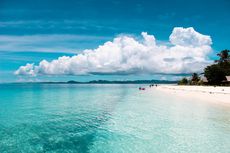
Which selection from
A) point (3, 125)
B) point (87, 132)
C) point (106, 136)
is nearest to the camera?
point (106, 136)

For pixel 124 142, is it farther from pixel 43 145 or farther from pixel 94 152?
pixel 43 145

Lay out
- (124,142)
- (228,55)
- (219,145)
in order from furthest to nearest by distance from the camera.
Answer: (228,55) → (124,142) → (219,145)

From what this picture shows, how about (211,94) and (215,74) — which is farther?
(215,74)

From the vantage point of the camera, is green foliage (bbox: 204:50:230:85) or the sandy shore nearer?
the sandy shore

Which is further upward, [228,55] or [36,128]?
[228,55]

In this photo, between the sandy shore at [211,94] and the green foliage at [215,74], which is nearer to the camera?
the sandy shore at [211,94]

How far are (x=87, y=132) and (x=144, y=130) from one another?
285cm

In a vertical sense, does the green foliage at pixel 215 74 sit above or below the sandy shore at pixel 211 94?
above

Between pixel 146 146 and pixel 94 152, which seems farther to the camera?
pixel 146 146

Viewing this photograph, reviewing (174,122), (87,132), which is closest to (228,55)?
(174,122)

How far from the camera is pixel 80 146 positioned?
9.27 m

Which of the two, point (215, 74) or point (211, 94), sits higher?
point (215, 74)

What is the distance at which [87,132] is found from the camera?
11.8 m

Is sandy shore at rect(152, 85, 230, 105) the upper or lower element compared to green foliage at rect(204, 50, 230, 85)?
lower
